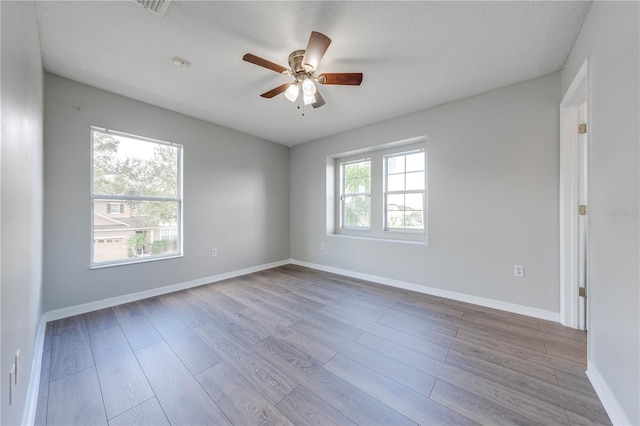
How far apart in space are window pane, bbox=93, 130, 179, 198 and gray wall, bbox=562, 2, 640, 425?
4.26m

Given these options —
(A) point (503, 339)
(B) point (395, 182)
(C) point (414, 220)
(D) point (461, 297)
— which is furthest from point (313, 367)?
(B) point (395, 182)

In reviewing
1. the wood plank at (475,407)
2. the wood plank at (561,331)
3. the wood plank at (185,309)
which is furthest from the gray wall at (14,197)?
the wood plank at (561,331)

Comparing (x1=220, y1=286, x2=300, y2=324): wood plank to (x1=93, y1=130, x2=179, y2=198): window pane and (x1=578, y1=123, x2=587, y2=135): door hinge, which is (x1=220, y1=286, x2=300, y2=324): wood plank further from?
(x1=578, y1=123, x2=587, y2=135): door hinge

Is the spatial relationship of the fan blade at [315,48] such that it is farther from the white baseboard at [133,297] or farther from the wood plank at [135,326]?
the white baseboard at [133,297]

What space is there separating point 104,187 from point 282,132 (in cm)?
259

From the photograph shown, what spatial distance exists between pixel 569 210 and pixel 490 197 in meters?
0.65

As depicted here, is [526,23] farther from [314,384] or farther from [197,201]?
[197,201]

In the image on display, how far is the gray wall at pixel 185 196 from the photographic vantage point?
2.43m

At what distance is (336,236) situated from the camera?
4238 millimetres

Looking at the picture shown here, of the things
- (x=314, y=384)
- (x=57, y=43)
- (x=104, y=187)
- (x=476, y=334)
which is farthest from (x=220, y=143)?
(x=476, y=334)

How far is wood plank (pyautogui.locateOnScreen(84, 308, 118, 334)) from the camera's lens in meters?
2.26

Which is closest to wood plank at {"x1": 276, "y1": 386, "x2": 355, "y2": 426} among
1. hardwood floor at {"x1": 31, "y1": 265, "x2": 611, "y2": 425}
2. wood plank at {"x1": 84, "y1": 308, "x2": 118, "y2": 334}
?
hardwood floor at {"x1": 31, "y1": 265, "x2": 611, "y2": 425}

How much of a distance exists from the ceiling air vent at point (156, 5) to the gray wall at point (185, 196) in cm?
173

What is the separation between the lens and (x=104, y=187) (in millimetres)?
2740
